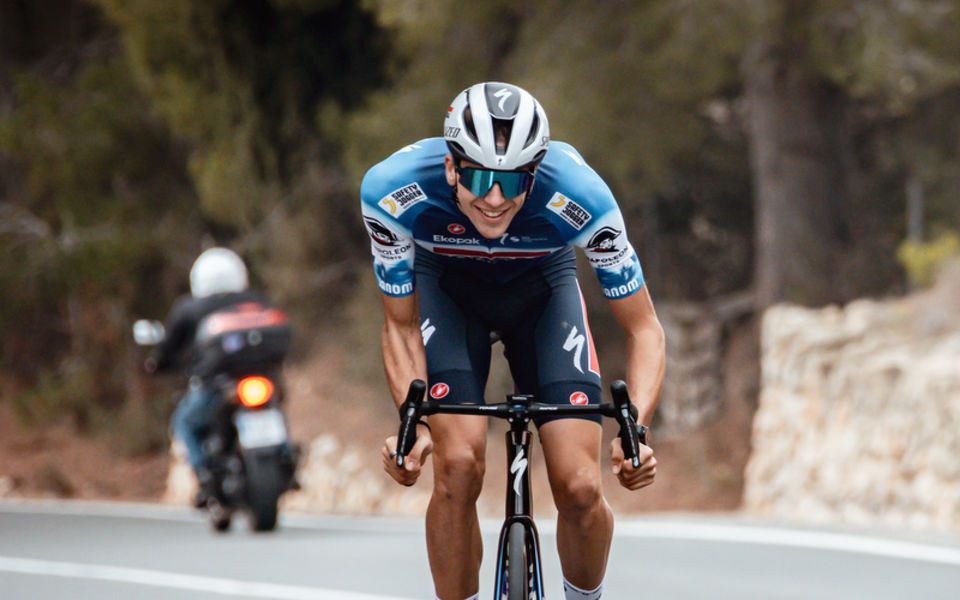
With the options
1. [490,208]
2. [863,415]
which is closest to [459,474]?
[490,208]

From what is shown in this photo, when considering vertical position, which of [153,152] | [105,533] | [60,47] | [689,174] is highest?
[60,47]

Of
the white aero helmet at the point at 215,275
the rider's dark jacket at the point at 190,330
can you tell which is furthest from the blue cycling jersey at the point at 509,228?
the white aero helmet at the point at 215,275

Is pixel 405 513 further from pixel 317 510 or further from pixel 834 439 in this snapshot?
pixel 834 439

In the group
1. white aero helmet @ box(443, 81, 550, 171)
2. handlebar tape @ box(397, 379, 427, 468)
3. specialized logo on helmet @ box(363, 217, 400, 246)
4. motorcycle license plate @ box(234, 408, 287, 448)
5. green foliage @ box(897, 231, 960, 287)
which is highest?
green foliage @ box(897, 231, 960, 287)

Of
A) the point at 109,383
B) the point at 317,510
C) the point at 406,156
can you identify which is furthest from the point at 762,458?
the point at 109,383

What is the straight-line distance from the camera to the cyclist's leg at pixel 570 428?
4.79m

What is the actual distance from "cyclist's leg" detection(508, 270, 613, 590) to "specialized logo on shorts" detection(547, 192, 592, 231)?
16.2 inches

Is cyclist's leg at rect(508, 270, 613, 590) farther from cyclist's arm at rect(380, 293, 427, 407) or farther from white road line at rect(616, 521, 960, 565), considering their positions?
white road line at rect(616, 521, 960, 565)

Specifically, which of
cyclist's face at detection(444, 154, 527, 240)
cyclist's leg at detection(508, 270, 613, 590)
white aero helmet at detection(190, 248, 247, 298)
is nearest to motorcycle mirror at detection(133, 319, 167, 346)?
white aero helmet at detection(190, 248, 247, 298)

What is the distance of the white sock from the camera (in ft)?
16.3

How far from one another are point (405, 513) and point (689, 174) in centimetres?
572

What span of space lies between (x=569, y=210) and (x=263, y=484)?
18.1 feet

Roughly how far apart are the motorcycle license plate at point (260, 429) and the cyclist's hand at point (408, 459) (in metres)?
5.35

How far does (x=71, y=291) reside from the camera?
2327 cm
